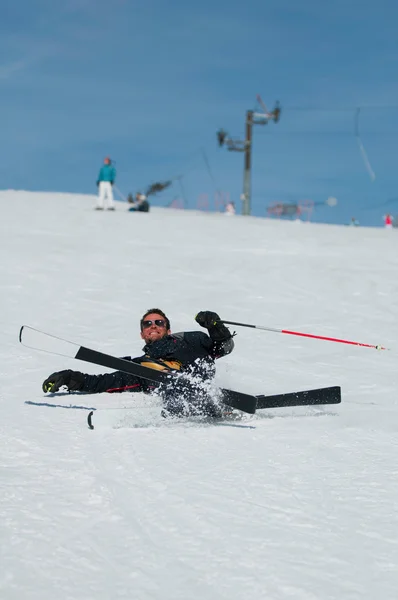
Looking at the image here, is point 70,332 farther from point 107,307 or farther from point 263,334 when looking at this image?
point 263,334

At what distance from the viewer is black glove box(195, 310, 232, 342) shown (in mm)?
4577

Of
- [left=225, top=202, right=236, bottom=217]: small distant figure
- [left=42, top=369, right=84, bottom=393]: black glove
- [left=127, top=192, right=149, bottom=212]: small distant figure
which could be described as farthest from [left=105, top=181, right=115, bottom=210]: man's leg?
[left=42, top=369, right=84, bottom=393]: black glove

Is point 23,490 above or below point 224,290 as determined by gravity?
below

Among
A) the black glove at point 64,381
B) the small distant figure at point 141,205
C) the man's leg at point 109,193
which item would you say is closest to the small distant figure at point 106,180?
the man's leg at point 109,193

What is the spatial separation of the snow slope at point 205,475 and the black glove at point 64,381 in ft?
0.39

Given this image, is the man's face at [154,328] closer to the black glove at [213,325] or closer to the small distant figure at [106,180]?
the black glove at [213,325]

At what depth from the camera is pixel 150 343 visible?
514 cm

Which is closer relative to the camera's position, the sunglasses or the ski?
the ski

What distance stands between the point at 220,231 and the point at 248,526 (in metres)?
14.5

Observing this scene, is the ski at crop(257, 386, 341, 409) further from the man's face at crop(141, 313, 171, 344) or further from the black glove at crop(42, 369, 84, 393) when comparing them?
the black glove at crop(42, 369, 84, 393)

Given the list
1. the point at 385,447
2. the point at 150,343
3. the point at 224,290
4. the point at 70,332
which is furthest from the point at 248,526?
the point at 224,290

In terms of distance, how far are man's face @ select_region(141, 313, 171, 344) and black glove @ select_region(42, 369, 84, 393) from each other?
579 mm

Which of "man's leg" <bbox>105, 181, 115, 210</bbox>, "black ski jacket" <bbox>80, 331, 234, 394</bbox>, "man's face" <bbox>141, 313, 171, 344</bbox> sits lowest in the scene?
"black ski jacket" <bbox>80, 331, 234, 394</bbox>

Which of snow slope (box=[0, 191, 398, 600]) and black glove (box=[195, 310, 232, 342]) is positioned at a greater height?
black glove (box=[195, 310, 232, 342])
